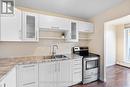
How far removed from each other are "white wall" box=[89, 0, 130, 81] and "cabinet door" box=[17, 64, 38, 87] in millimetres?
2378

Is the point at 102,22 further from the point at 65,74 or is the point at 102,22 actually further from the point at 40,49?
the point at 40,49

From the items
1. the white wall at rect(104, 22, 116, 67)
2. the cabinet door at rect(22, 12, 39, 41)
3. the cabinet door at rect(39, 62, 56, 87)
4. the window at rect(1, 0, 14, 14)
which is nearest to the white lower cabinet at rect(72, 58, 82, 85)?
the cabinet door at rect(39, 62, 56, 87)

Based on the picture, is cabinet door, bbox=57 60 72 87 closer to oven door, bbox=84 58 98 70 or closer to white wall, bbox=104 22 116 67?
oven door, bbox=84 58 98 70

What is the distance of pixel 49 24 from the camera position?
10.4 feet

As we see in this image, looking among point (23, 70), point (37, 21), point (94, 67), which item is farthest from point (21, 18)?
point (94, 67)

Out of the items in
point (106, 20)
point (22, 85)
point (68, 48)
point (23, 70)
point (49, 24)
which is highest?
point (106, 20)

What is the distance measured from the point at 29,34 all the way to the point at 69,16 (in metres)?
1.77

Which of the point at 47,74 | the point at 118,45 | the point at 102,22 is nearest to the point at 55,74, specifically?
the point at 47,74

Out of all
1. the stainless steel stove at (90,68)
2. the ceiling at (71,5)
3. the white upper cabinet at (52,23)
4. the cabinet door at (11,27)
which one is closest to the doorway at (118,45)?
the stainless steel stove at (90,68)

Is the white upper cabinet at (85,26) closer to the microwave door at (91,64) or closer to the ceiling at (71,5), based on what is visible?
the ceiling at (71,5)

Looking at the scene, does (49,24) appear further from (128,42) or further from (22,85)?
(128,42)

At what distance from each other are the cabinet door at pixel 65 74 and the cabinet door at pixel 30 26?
108cm

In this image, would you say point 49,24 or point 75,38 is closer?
point 49,24

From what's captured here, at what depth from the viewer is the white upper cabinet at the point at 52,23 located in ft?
10.0
